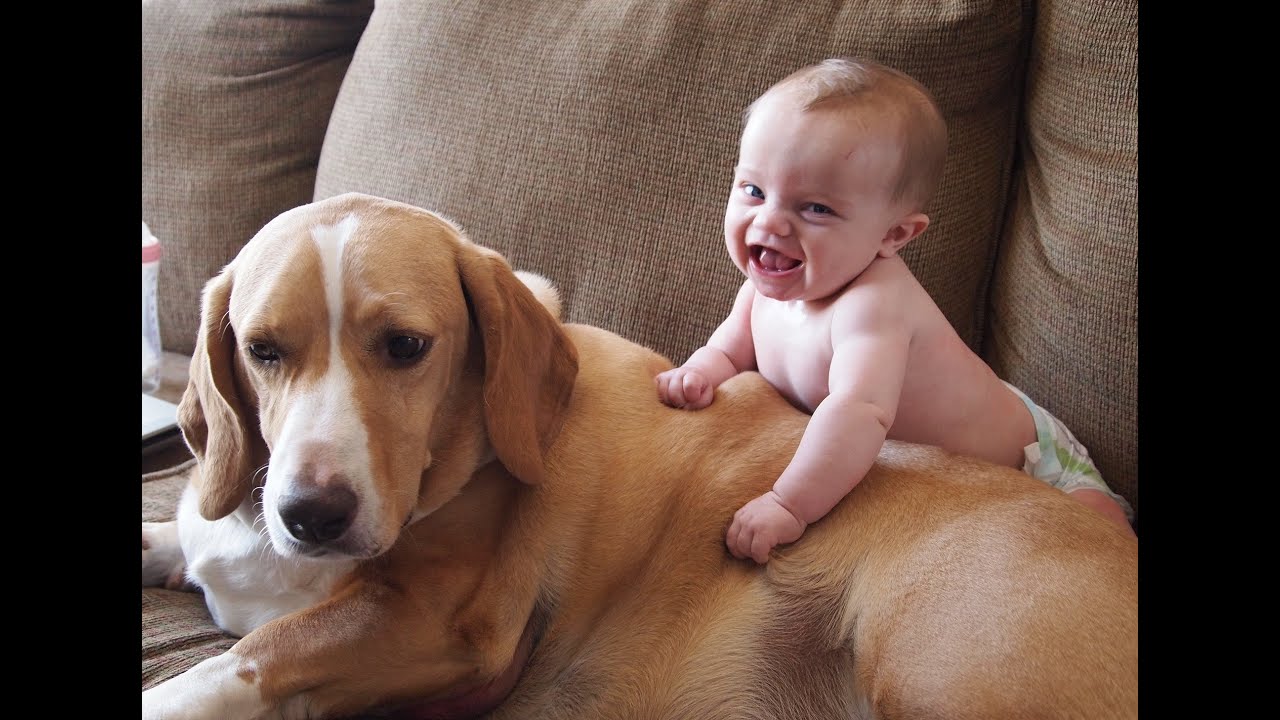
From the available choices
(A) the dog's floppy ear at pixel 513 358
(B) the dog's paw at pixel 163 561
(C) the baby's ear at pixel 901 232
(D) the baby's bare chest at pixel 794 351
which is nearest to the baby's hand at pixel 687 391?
(D) the baby's bare chest at pixel 794 351

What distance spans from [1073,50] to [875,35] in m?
0.33

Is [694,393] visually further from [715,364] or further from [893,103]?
[893,103]

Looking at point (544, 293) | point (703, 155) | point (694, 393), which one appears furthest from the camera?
point (703, 155)

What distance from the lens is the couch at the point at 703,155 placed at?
161 cm

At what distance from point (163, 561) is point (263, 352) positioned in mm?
590

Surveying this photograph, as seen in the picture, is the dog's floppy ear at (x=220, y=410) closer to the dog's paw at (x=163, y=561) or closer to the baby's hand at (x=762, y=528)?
the dog's paw at (x=163, y=561)

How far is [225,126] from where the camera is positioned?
2.35 metres

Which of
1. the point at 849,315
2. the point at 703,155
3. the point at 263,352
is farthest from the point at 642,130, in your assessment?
the point at 263,352

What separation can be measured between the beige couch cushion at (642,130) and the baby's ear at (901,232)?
240mm

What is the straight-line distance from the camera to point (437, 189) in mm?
1987

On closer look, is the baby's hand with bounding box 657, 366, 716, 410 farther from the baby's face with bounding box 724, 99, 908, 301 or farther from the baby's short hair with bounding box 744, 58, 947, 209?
the baby's short hair with bounding box 744, 58, 947, 209

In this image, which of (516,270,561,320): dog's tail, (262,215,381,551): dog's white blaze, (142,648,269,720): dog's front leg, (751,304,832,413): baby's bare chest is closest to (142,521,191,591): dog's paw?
(142,648,269,720): dog's front leg

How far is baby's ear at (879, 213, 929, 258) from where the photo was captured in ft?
4.88
